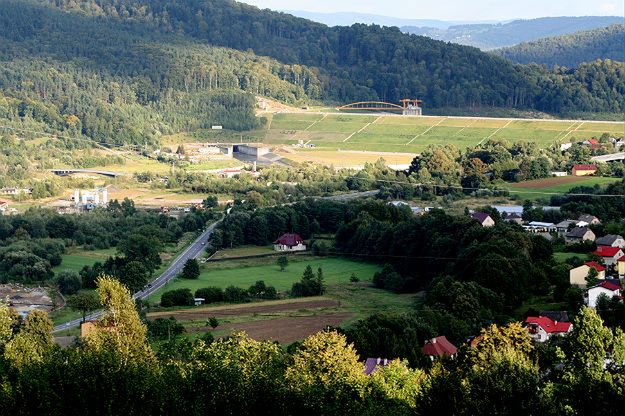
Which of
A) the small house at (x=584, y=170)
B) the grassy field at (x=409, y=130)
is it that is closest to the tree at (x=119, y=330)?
the small house at (x=584, y=170)

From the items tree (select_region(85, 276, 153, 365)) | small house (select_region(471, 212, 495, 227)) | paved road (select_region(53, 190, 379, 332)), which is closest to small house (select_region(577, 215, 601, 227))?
small house (select_region(471, 212, 495, 227))

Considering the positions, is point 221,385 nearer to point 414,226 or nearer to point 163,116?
point 414,226

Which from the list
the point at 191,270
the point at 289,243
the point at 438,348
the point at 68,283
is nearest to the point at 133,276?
the point at 68,283

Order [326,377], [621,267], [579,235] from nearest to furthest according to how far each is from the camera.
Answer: [326,377] < [621,267] < [579,235]

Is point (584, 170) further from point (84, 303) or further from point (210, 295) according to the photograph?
point (84, 303)

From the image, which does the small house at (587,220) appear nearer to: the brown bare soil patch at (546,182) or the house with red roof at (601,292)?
the house with red roof at (601,292)

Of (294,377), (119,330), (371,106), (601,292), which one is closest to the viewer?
(294,377)

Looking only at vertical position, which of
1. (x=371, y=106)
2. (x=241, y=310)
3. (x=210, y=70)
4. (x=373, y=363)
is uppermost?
(x=210, y=70)

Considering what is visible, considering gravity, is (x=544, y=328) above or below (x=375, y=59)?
below
